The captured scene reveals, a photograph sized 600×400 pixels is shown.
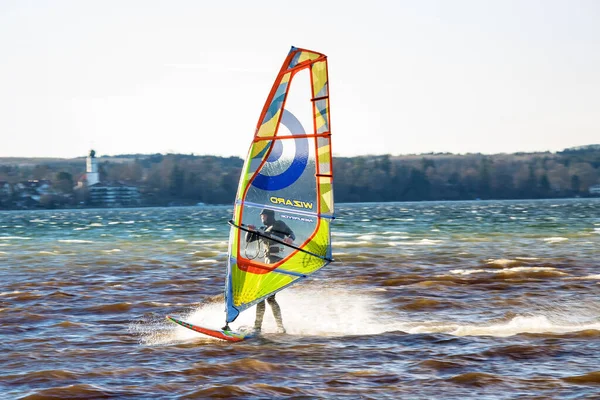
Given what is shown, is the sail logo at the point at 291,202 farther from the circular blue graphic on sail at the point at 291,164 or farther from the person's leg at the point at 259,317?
the person's leg at the point at 259,317

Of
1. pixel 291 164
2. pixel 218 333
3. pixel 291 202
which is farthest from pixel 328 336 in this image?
pixel 291 164

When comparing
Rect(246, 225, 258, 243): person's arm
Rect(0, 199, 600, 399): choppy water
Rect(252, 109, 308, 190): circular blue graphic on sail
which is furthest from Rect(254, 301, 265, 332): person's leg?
Rect(252, 109, 308, 190): circular blue graphic on sail

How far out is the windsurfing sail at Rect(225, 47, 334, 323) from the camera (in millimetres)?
14961

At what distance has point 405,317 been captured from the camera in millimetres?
19047

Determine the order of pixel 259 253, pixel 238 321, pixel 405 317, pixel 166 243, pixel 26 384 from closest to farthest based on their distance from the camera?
pixel 26 384 < pixel 259 253 < pixel 238 321 < pixel 405 317 < pixel 166 243

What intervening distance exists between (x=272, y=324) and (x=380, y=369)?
4506 millimetres

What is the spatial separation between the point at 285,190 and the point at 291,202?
0.78 feet

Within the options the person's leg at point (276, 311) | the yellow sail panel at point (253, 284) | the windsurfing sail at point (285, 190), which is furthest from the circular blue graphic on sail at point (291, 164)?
the person's leg at point (276, 311)

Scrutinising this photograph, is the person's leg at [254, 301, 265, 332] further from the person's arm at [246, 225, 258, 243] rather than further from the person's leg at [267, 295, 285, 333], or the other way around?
the person's arm at [246, 225, 258, 243]

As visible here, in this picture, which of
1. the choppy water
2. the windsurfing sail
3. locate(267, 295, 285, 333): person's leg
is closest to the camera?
the choppy water

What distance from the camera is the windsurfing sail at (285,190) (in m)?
15.0

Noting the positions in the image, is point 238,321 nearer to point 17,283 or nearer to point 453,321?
point 453,321

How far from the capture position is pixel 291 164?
1518cm

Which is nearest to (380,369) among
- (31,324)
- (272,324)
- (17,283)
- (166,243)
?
(272,324)
